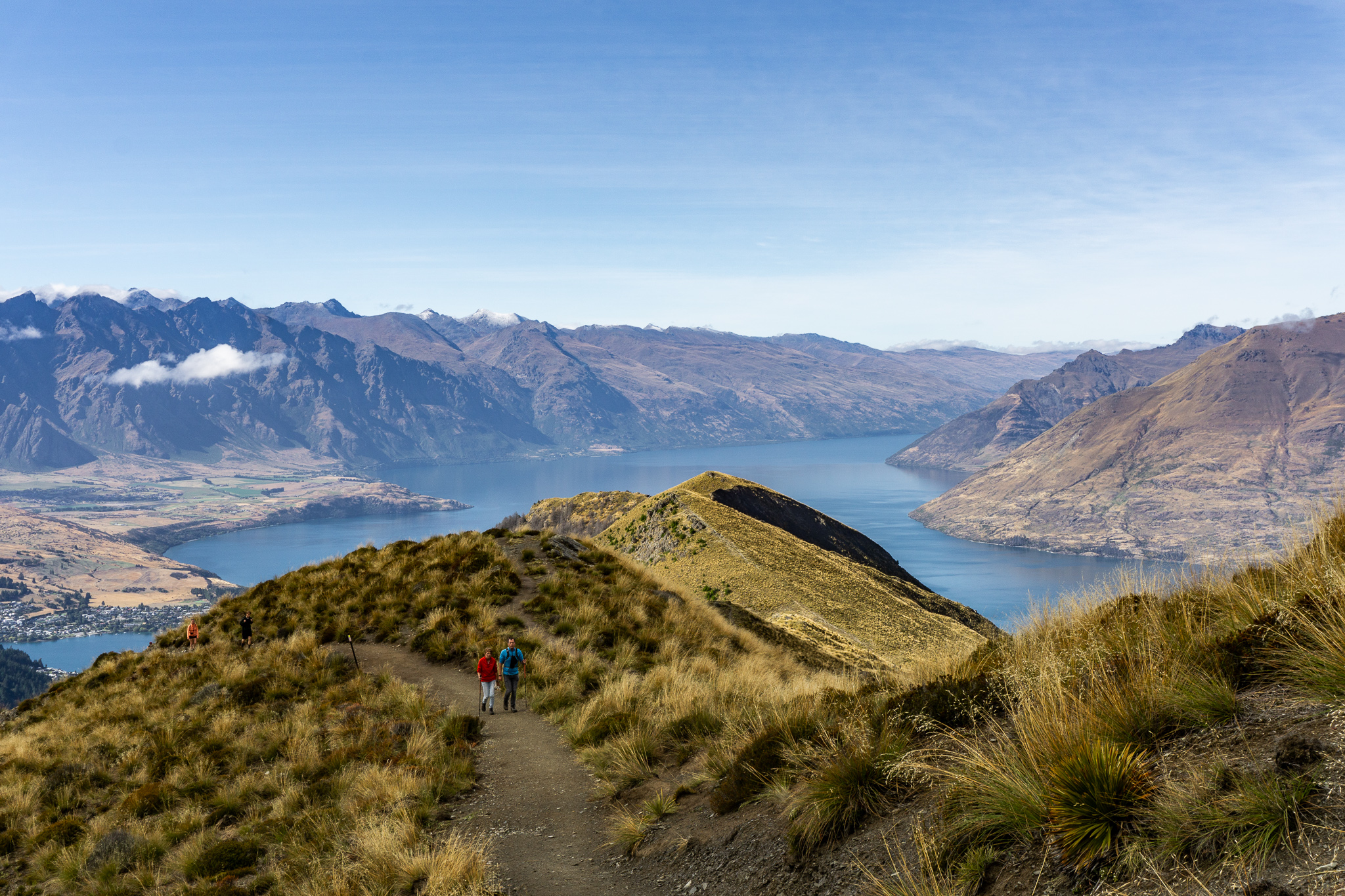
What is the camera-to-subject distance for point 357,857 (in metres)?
9.67

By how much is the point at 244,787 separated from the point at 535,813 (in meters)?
6.04

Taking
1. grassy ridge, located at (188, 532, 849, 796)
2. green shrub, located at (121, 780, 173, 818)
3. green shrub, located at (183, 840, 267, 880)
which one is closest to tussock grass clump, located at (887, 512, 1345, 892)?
grassy ridge, located at (188, 532, 849, 796)

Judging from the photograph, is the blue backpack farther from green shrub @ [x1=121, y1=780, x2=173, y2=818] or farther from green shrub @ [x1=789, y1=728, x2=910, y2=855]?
green shrub @ [x1=789, y1=728, x2=910, y2=855]

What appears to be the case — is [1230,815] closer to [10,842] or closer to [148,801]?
[148,801]

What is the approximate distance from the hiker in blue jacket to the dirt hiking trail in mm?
261

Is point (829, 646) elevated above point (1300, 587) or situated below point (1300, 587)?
below

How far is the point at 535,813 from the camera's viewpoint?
11328 millimetres

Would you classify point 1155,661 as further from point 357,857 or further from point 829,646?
point 829,646

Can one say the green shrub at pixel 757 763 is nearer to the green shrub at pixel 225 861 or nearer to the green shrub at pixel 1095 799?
the green shrub at pixel 1095 799

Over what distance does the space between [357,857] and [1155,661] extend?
932 cm

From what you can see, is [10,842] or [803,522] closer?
[10,842]

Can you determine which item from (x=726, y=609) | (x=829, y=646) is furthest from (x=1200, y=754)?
(x=726, y=609)

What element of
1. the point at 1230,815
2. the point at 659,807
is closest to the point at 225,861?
the point at 659,807

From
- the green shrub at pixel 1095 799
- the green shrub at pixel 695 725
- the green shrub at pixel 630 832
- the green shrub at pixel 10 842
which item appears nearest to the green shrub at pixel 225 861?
the green shrub at pixel 10 842
